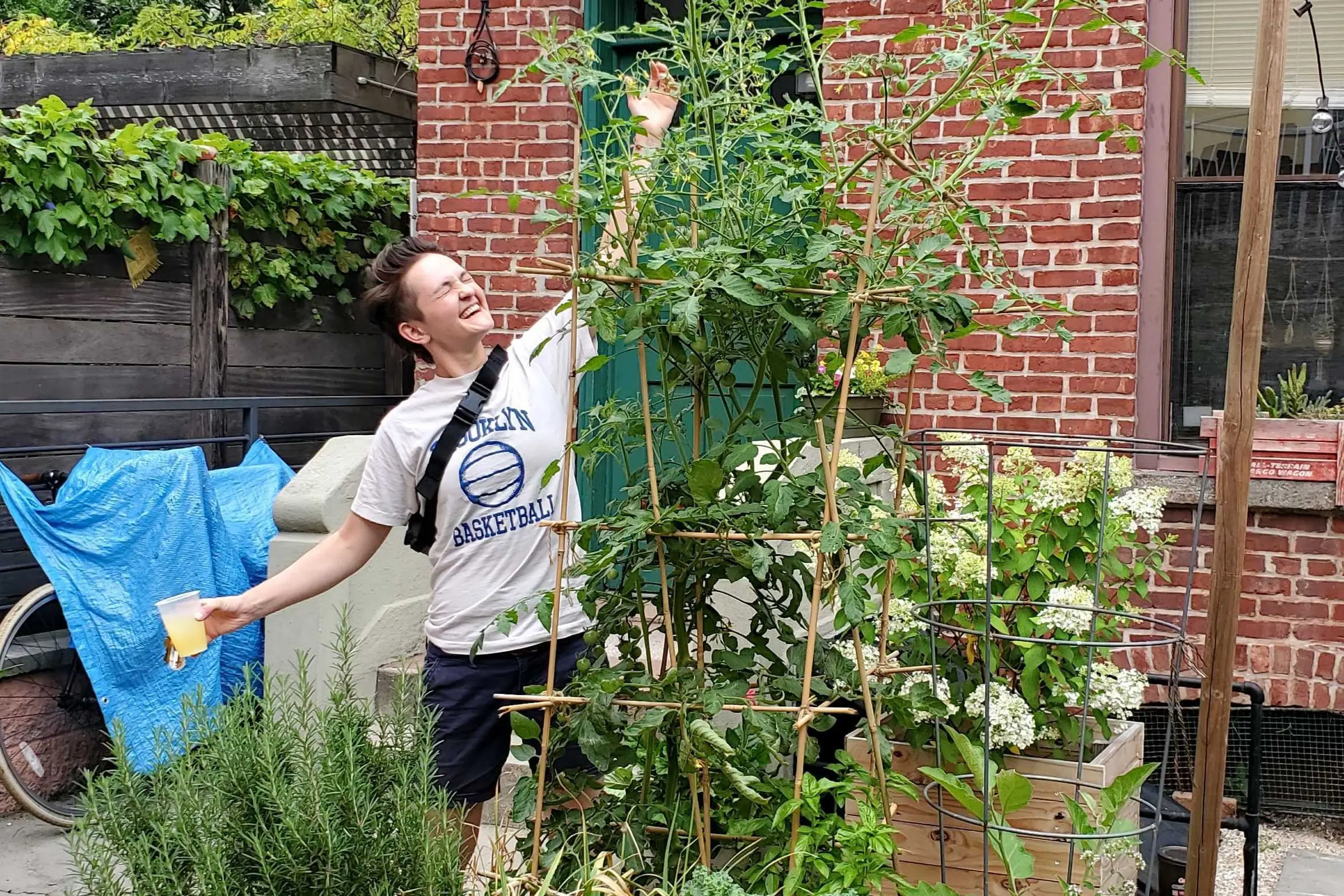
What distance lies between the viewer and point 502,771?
3771mm

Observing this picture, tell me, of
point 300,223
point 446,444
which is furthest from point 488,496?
point 300,223

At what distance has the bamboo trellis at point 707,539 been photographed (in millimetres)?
2162

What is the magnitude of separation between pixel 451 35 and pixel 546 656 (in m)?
3.85

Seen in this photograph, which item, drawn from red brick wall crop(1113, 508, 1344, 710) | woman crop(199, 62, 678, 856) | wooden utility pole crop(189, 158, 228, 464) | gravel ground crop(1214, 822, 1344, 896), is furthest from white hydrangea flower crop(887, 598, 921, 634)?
wooden utility pole crop(189, 158, 228, 464)

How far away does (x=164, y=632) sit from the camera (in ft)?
15.0

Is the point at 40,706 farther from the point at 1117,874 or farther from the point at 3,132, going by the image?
the point at 1117,874

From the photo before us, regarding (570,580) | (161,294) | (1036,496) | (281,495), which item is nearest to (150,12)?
(161,294)

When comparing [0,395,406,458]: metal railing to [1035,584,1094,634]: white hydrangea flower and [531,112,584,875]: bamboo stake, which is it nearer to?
[531,112,584,875]: bamboo stake

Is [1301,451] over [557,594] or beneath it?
over

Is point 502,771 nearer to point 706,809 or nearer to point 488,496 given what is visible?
point 488,496

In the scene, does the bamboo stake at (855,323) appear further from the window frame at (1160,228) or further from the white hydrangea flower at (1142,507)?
the window frame at (1160,228)

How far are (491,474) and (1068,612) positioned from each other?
52.3 inches

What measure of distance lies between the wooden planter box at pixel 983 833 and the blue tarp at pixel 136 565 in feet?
9.28

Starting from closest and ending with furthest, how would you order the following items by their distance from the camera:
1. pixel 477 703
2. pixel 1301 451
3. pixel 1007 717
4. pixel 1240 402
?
1. pixel 1240 402
2. pixel 1007 717
3. pixel 477 703
4. pixel 1301 451
